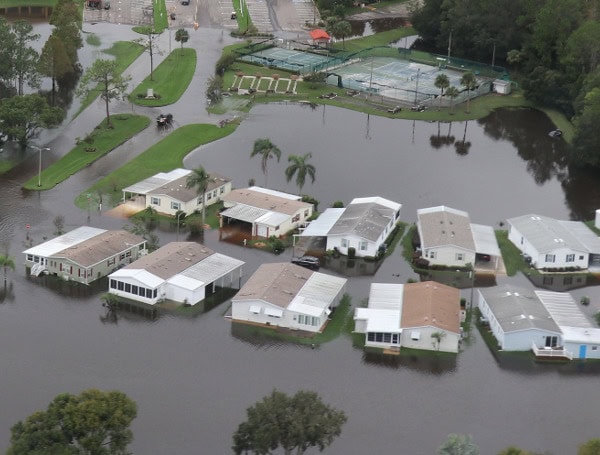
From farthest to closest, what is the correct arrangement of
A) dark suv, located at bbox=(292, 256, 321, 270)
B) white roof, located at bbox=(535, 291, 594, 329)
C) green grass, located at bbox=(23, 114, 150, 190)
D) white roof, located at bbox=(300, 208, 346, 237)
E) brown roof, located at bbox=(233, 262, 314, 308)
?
green grass, located at bbox=(23, 114, 150, 190), white roof, located at bbox=(300, 208, 346, 237), dark suv, located at bbox=(292, 256, 321, 270), brown roof, located at bbox=(233, 262, 314, 308), white roof, located at bbox=(535, 291, 594, 329)

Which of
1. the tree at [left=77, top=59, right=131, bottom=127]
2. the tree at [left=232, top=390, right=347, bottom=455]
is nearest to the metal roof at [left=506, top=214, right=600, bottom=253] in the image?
the tree at [left=232, top=390, right=347, bottom=455]

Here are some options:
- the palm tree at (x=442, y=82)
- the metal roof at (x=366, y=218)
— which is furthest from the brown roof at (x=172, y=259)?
the palm tree at (x=442, y=82)

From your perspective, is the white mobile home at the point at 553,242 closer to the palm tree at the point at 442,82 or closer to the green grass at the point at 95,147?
the palm tree at the point at 442,82

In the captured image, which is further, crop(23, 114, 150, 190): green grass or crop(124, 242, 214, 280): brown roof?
crop(23, 114, 150, 190): green grass

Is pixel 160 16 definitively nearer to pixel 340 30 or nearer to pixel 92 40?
pixel 92 40

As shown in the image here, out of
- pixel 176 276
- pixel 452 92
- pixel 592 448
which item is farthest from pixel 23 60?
pixel 592 448

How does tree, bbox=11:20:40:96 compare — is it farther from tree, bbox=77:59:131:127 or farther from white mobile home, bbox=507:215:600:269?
white mobile home, bbox=507:215:600:269

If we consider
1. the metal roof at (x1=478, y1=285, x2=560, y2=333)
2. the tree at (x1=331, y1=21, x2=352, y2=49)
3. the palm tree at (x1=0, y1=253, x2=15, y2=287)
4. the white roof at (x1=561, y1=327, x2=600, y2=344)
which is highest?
the tree at (x1=331, y1=21, x2=352, y2=49)
